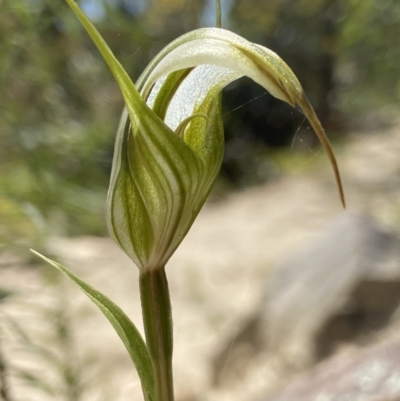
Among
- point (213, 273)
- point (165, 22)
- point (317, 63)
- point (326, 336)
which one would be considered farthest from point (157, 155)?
point (317, 63)

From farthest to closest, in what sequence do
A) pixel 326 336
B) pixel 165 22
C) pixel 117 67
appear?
pixel 165 22 → pixel 326 336 → pixel 117 67

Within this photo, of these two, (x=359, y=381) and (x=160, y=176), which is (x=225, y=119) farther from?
(x=160, y=176)

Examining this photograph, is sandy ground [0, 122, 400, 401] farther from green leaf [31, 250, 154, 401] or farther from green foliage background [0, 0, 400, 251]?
green leaf [31, 250, 154, 401]

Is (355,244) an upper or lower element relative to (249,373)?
upper

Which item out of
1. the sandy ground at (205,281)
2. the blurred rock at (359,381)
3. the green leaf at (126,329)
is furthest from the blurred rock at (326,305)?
the green leaf at (126,329)

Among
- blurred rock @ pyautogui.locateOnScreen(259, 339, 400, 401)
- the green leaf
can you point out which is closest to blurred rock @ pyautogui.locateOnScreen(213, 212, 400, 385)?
blurred rock @ pyautogui.locateOnScreen(259, 339, 400, 401)

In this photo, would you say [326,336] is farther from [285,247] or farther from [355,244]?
[285,247]

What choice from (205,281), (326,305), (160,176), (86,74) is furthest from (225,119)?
(160,176)

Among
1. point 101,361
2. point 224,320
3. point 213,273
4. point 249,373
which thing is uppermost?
point 213,273
